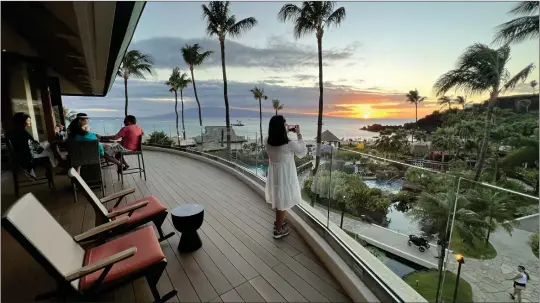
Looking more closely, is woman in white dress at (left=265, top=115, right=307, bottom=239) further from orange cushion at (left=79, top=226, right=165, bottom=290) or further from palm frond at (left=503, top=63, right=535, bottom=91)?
palm frond at (left=503, top=63, right=535, bottom=91)

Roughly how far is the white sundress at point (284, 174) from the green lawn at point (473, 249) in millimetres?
1498

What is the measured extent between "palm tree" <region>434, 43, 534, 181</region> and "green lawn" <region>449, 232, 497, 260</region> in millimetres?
14876

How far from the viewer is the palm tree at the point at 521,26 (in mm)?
11039

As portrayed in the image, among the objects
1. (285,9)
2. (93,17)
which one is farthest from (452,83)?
(93,17)

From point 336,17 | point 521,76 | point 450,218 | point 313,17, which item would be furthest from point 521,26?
point 450,218

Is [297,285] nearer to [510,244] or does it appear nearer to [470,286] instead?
[470,286]

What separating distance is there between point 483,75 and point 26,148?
64.3ft

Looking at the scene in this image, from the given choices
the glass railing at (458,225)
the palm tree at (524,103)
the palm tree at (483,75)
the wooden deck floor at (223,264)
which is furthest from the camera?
the palm tree at (524,103)

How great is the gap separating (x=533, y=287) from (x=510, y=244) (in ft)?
1.27

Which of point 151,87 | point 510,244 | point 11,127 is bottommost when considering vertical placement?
point 510,244

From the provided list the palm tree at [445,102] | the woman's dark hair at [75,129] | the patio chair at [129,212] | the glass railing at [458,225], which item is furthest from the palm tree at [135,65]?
the palm tree at [445,102]

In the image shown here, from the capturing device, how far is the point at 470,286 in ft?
5.19

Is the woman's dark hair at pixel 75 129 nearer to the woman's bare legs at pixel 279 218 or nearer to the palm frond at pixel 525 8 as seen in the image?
the woman's bare legs at pixel 279 218

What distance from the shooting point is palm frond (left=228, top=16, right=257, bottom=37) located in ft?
43.6
